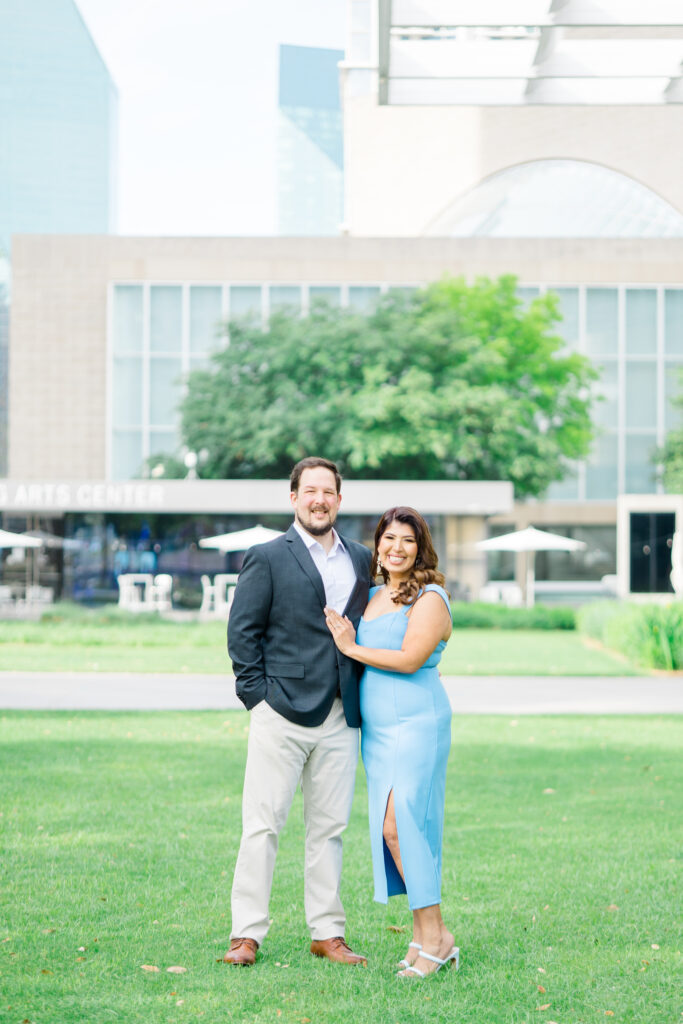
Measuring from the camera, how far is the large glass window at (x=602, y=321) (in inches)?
1993

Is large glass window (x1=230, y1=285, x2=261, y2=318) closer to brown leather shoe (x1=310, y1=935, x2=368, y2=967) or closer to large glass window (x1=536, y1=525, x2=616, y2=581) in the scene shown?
large glass window (x1=536, y1=525, x2=616, y2=581)

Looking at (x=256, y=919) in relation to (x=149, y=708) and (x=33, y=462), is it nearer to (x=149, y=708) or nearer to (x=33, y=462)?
(x=149, y=708)

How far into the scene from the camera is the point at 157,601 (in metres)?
30.7

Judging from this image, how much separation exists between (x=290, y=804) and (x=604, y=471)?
47.2m

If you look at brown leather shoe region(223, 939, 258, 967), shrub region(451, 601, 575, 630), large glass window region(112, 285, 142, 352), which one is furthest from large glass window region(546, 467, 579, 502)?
brown leather shoe region(223, 939, 258, 967)

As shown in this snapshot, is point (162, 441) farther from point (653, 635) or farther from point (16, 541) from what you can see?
point (653, 635)

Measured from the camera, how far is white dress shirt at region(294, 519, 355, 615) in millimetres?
5258

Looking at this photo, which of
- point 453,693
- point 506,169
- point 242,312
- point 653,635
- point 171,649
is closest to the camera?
point 453,693

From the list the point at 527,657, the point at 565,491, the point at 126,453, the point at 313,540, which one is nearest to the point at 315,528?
the point at 313,540

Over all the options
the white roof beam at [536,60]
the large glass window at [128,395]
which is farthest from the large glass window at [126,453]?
the white roof beam at [536,60]

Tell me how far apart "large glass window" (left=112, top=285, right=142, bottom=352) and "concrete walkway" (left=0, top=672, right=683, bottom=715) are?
34.4 metres

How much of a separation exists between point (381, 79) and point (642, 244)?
48809mm

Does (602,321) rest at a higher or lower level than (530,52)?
Answer: higher

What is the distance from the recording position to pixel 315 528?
5230mm
